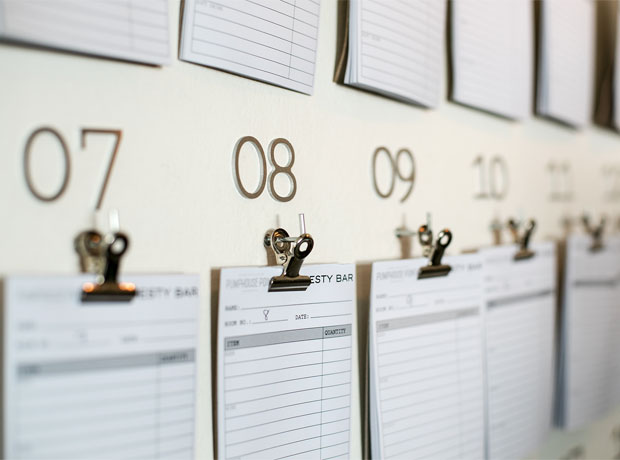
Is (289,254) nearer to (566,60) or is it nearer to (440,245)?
(440,245)

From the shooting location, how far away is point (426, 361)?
1.98ft

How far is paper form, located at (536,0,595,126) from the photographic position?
86 cm

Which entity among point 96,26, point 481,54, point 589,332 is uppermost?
point 481,54

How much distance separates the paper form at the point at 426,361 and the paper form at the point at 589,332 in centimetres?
30

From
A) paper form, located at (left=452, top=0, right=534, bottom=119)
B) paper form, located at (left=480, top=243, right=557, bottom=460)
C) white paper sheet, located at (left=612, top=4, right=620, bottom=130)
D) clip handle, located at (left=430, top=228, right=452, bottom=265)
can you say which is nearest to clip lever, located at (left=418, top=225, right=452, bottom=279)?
clip handle, located at (left=430, top=228, right=452, bottom=265)

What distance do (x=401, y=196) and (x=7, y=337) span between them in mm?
432

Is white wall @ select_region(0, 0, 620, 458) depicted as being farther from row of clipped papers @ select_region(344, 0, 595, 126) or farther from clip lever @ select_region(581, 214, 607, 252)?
clip lever @ select_region(581, 214, 607, 252)

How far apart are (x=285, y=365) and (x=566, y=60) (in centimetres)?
76

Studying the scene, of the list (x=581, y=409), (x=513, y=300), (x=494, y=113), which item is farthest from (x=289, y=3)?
(x=581, y=409)

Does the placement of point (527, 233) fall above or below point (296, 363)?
above

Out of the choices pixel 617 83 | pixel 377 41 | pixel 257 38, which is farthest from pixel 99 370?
pixel 617 83

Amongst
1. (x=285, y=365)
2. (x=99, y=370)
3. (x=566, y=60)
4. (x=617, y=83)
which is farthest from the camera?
(x=617, y=83)

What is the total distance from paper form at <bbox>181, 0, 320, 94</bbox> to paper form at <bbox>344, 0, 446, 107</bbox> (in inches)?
2.0

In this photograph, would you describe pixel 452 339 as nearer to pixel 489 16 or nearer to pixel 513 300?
pixel 513 300
